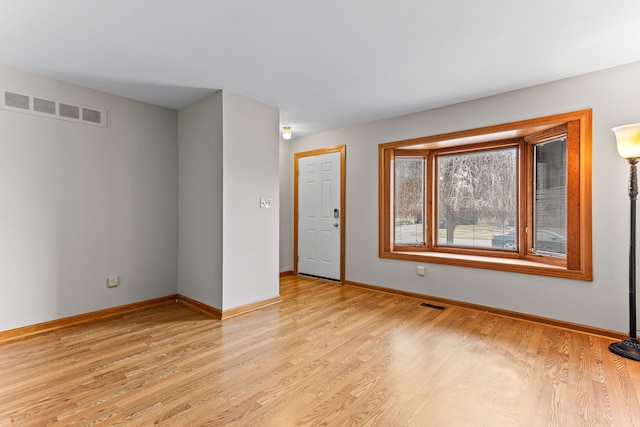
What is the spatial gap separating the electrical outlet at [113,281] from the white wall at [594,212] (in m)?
2.97

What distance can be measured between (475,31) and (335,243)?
3337 millimetres

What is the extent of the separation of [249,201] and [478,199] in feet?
9.33

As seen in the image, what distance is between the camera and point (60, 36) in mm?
2275

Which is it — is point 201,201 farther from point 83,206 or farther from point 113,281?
point 113,281

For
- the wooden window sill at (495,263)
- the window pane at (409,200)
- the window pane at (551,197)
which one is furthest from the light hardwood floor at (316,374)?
the window pane at (409,200)

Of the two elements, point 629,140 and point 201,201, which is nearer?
point 629,140

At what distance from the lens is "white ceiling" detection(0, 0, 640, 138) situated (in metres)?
1.98

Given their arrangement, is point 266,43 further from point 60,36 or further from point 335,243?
point 335,243

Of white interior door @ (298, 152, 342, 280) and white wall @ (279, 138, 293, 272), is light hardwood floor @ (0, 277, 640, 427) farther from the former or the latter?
white wall @ (279, 138, 293, 272)

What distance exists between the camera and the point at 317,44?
2.40 metres

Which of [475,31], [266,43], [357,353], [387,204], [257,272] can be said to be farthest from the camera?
[387,204]

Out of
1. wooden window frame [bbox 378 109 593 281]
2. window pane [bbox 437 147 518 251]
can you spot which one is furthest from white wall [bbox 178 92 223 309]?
window pane [bbox 437 147 518 251]

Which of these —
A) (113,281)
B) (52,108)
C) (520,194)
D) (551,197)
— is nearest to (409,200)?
(520,194)

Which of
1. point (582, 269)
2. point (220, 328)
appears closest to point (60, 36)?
point (220, 328)
